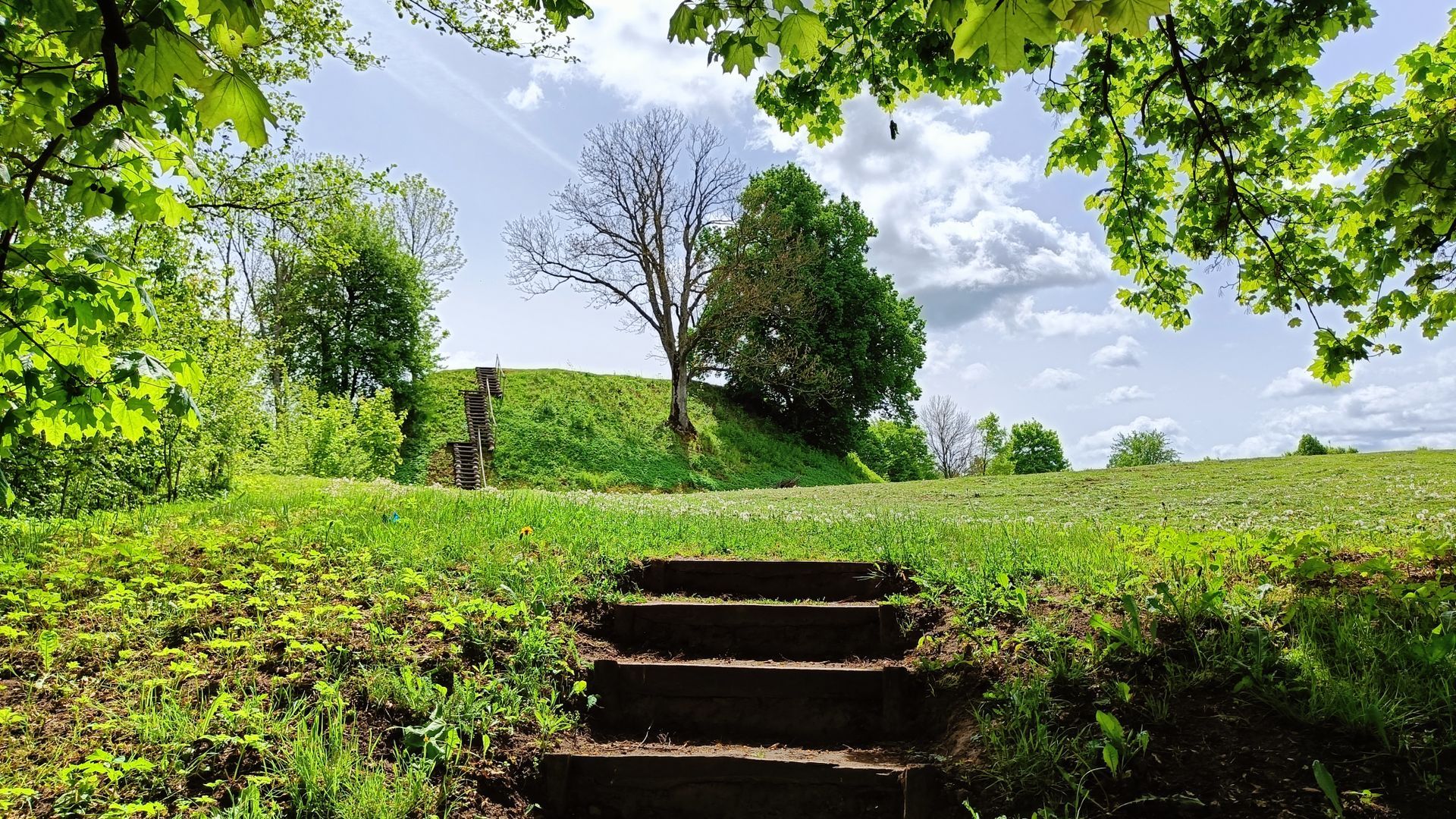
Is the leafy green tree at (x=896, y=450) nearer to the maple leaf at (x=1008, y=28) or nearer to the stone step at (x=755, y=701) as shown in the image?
the stone step at (x=755, y=701)

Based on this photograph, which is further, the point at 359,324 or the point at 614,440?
the point at 614,440

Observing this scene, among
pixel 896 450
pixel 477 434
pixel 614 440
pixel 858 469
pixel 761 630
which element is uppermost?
pixel 477 434

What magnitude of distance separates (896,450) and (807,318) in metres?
11.1

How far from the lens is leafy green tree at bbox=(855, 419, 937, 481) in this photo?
37.6 meters

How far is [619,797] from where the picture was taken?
12.1 ft

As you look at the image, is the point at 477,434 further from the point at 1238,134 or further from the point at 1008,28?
the point at 1008,28

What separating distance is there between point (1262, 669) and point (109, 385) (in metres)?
5.90

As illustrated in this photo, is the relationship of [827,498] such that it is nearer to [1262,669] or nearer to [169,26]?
[1262,669]

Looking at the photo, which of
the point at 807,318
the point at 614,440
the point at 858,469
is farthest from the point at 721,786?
the point at 858,469

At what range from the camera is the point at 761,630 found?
16.3ft

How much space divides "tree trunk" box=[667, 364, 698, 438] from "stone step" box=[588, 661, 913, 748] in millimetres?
26061

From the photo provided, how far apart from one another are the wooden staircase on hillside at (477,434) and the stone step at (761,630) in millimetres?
20803

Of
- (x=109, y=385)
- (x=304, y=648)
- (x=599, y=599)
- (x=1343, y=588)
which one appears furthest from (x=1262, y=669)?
(x=109, y=385)

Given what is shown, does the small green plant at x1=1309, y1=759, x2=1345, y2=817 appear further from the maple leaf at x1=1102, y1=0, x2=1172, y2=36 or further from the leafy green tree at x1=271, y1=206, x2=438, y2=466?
the leafy green tree at x1=271, y1=206, x2=438, y2=466
